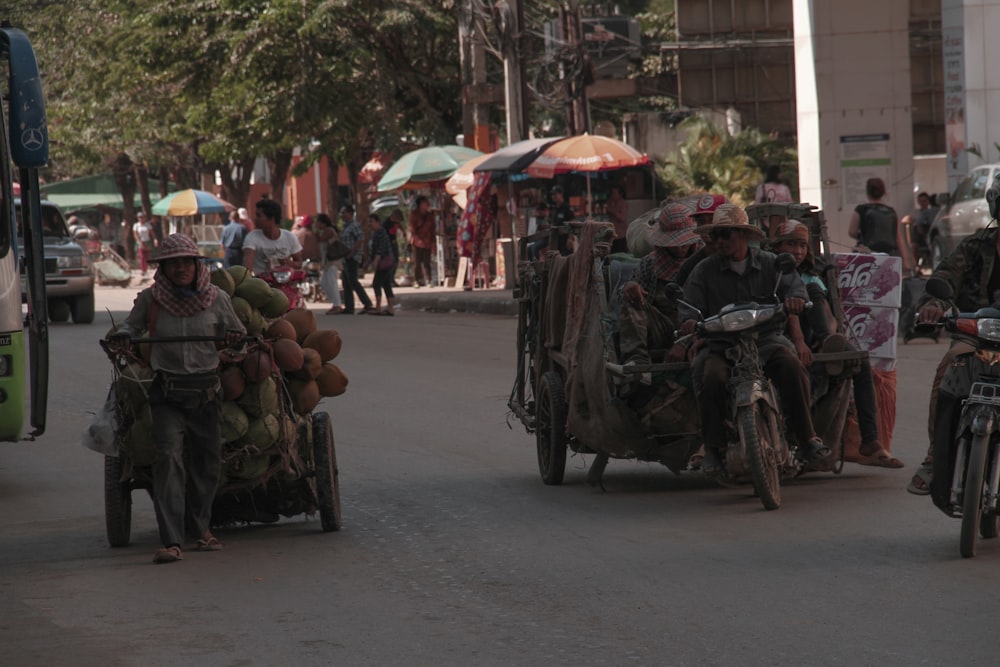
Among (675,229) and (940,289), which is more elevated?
(675,229)

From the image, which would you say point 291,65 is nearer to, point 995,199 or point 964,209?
point 964,209

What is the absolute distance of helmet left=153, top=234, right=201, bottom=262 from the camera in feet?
24.9

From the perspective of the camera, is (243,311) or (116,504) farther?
(243,311)

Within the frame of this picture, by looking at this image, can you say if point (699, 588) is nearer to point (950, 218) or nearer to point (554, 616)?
point (554, 616)

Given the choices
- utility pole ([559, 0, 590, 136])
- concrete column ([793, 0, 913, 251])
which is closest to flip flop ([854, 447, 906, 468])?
concrete column ([793, 0, 913, 251])

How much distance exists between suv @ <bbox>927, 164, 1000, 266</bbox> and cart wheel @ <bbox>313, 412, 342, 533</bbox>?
1652cm

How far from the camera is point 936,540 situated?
7.37m

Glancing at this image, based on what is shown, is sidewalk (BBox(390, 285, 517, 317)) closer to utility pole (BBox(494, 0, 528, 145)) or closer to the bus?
utility pole (BBox(494, 0, 528, 145))

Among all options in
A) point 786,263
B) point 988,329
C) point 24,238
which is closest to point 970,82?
point 786,263

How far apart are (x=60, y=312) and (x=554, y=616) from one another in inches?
882

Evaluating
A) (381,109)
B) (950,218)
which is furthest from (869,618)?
(381,109)

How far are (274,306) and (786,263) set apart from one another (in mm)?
2607

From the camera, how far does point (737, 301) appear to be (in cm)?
855

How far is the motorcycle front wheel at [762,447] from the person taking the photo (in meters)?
7.97
